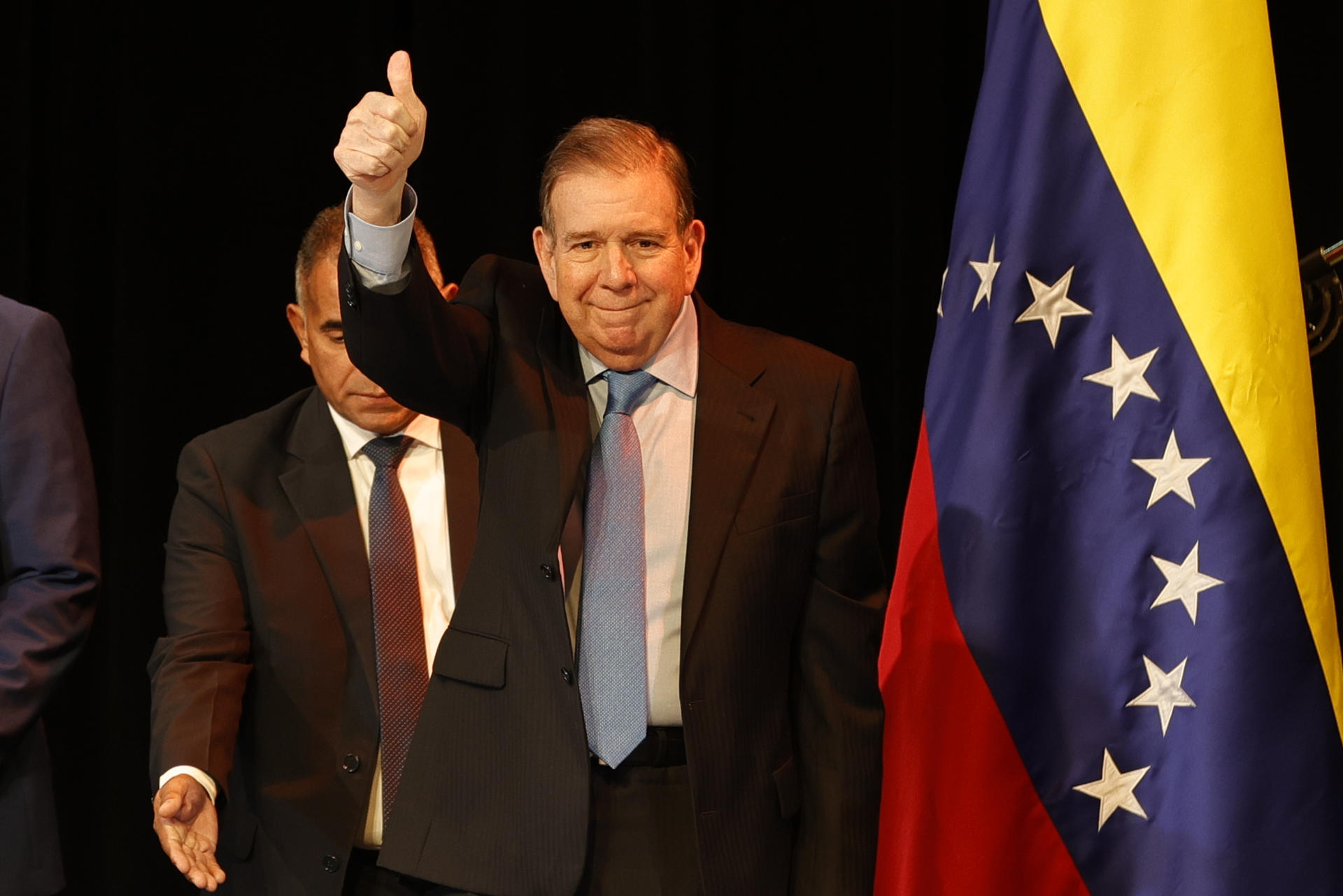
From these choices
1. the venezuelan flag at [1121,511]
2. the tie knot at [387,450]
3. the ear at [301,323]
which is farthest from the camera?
the ear at [301,323]

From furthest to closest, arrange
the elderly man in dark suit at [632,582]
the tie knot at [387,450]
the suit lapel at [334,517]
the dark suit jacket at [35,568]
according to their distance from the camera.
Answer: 1. the tie knot at [387,450]
2. the suit lapel at [334,517]
3. the dark suit jacket at [35,568]
4. the elderly man in dark suit at [632,582]

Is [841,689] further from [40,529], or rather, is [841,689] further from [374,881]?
[40,529]

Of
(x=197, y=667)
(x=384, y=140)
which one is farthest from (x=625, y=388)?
(x=197, y=667)

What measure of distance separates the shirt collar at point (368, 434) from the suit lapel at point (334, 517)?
12 millimetres

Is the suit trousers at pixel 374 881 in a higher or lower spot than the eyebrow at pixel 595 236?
lower

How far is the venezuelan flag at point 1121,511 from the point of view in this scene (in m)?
1.86

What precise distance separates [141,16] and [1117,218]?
7.89 feet

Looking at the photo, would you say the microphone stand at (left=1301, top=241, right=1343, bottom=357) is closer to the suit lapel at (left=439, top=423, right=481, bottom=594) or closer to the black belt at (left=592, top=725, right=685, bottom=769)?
the black belt at (left=592, top=725, right=685, bottom=769)

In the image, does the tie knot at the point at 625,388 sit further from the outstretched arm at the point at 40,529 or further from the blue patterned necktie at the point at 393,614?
the outstretched arm at the point at 40,529

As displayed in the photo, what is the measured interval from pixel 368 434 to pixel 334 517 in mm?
168

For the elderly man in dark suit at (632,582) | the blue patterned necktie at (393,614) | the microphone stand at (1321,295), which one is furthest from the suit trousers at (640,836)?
the microphone stand at (1321,295)

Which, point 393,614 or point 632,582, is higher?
point 632,582

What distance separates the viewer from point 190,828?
2.04 meters

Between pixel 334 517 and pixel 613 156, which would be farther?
pixel 334 517
